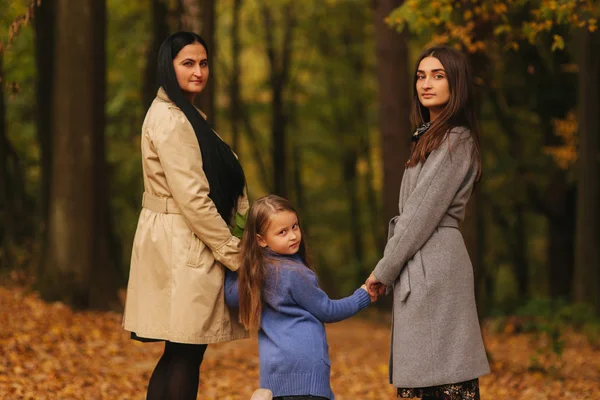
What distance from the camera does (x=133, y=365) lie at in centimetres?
839

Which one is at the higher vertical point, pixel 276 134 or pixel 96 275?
pixel 276 134

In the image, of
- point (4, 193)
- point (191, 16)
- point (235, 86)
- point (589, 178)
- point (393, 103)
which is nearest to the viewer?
point (191, 16)

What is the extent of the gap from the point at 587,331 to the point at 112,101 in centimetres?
1093

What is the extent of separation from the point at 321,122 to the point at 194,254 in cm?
1990

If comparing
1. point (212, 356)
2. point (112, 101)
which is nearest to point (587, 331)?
point (212, 356)

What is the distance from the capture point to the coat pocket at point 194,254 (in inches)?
183

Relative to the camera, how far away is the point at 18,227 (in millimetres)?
14398

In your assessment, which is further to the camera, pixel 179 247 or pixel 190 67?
pixel 190 67

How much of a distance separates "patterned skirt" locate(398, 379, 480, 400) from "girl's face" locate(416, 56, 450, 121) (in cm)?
149

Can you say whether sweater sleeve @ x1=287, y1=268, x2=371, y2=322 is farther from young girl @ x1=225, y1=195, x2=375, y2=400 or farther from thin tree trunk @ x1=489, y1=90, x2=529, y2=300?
thin tree trunk @ x1=489, y1=90, x2=529, y2=300

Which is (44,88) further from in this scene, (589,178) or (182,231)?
(182,231)

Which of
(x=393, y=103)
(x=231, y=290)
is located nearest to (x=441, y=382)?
(x=231, y=290)

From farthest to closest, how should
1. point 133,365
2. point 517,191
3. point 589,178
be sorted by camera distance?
point 517,191 < point 589,178 < point 133,365

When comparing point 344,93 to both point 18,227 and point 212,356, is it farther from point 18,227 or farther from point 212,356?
point 212,356
